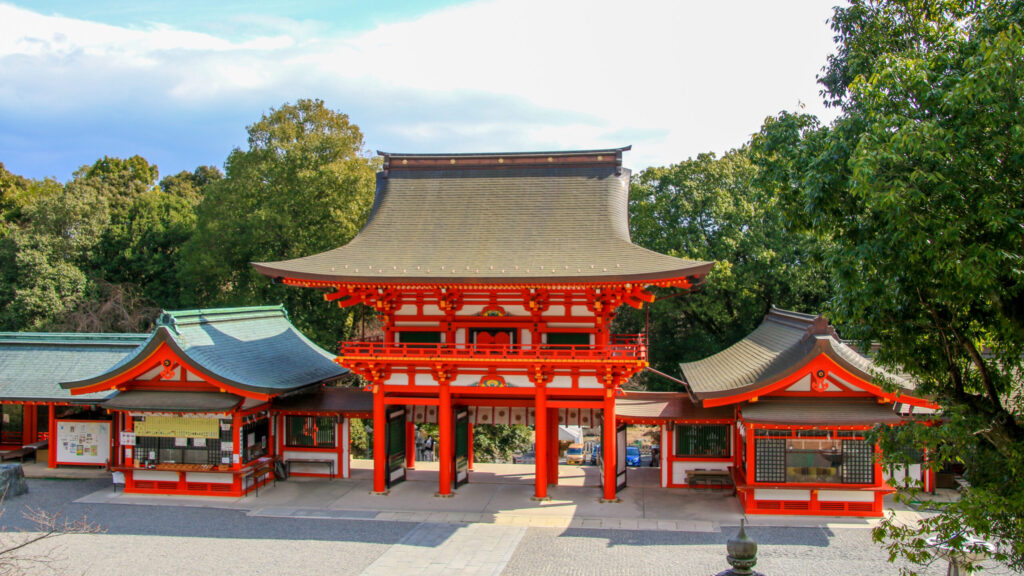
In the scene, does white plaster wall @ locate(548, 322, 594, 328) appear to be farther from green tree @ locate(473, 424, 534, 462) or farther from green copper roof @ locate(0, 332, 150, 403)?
green copper roof @ locate(0, 332, 150, 403)

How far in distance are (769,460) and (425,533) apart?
861 centimetres

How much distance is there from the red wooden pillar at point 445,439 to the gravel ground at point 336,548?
2.53 metres

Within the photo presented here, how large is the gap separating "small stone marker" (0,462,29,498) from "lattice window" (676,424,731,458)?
17867 millimetres

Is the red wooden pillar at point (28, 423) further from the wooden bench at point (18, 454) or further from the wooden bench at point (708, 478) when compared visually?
the wooden bench at point (708, 478)

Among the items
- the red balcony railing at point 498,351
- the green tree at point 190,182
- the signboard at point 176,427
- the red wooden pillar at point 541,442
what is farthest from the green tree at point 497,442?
the green tree at point 190,182

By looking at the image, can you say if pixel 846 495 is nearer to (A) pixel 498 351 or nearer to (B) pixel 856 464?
(B) pixel 856 464

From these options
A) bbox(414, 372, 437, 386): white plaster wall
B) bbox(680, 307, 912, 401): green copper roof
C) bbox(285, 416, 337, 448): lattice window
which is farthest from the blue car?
bbox(285, 416, 337, 448): lattice window

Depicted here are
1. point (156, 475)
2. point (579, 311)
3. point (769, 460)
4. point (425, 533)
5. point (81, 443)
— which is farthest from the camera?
point (81, 443)

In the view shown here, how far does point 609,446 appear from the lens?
64.2ft

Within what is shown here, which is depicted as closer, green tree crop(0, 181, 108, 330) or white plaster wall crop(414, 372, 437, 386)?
white plaster wall crop(414, 372, 437, 386)

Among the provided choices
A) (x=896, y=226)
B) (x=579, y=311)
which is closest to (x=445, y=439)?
(x=579, y=311)

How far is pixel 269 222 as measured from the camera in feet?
109

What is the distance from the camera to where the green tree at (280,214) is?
110 feet

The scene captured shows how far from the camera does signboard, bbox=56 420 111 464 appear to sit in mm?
22656
